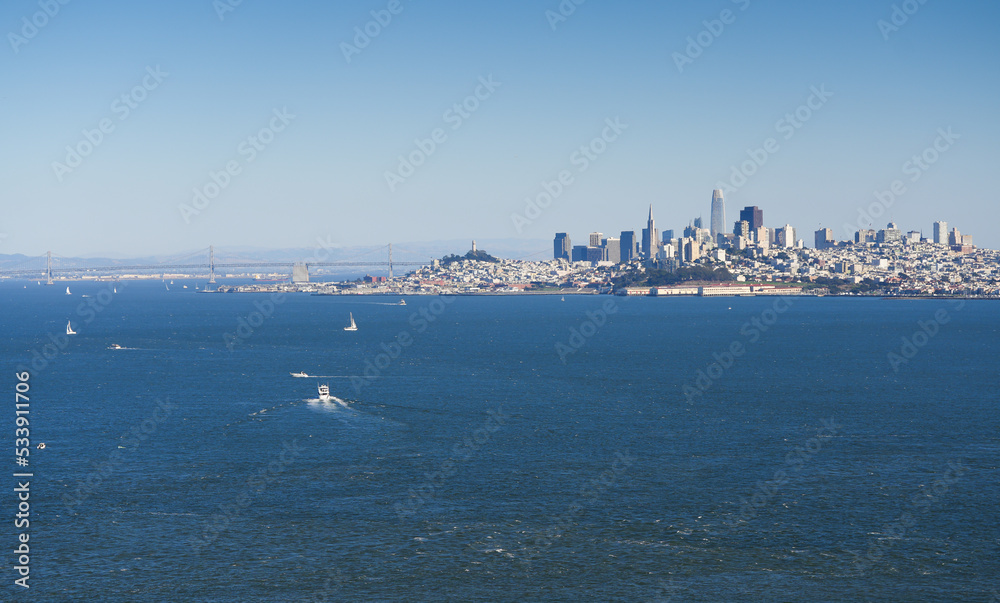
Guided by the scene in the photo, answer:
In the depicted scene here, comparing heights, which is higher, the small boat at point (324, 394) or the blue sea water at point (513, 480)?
the small boat at point (324, 394)

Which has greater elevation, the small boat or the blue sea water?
the small boat

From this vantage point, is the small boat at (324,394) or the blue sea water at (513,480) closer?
the blue sea water at (513,480)

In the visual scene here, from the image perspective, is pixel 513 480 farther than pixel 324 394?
No

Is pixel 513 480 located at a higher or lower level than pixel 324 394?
lower

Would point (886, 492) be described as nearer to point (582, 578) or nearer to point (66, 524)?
point (582, 578)

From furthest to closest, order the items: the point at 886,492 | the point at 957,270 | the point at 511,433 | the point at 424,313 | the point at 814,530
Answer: the point at 957,270 < the point at 424,313 < the point at 511,433 < the point at 886,492 < the point at 814,530

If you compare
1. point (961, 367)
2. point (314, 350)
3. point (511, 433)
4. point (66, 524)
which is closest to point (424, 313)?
point (314, 350)

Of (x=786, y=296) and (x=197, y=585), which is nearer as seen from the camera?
(x=197, y=585)

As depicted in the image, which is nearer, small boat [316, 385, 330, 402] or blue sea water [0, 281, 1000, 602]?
blue sea water [0, 281, 1000, 602]
